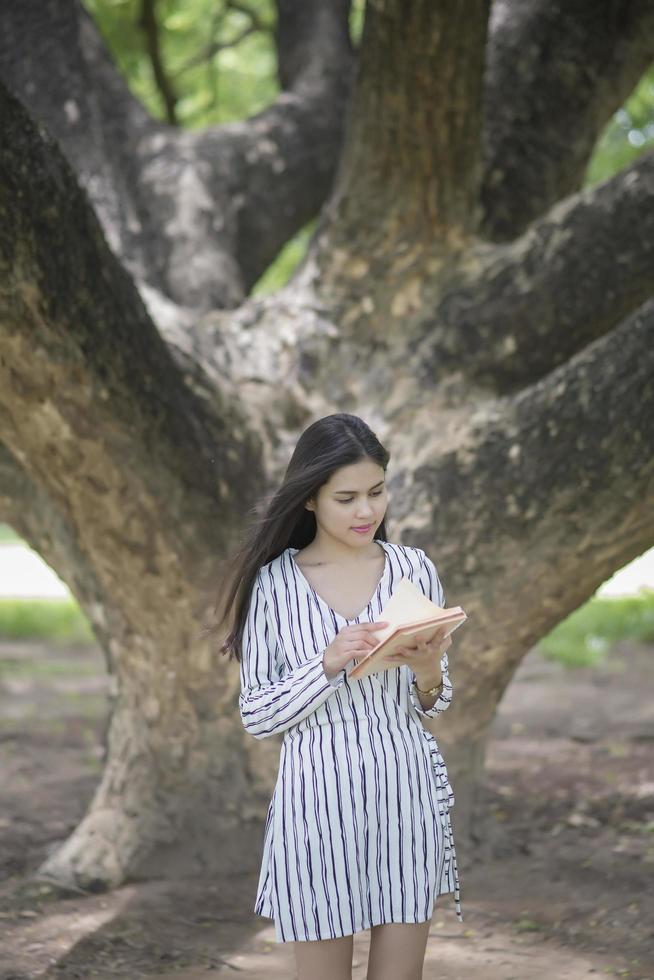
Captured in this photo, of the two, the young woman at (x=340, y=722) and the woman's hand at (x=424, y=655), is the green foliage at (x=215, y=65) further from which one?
the woman's hand at (x=424, y=655)

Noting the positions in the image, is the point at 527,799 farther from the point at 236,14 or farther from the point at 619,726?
the point at 236,14

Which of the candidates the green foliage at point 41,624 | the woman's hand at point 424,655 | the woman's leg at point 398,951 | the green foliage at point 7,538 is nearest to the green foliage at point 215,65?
the green foliage at point 41,624

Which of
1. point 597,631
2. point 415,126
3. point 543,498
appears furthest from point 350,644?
point 597,631

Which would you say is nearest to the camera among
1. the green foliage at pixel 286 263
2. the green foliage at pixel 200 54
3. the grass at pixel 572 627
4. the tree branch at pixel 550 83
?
the tree branch at pixel 550 83

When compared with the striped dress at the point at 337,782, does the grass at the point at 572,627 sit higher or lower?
higher

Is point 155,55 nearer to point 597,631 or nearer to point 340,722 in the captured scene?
point 597,631

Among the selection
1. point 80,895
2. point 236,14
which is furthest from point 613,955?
point 236,14

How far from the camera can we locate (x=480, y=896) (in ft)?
15.7

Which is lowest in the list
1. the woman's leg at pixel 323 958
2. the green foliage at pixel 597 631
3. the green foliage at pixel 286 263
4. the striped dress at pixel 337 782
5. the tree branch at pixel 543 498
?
the woman's leg at pixel 323 958

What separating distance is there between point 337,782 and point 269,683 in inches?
11.1

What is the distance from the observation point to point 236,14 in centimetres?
1164

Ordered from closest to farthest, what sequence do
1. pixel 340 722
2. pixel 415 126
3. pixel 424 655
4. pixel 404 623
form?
1. pixel 404 623
2. pixel 424 655
3. pixel 340 722
4. pixel 415 126

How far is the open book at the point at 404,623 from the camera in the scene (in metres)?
2.61

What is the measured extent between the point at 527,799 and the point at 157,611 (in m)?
2.50
